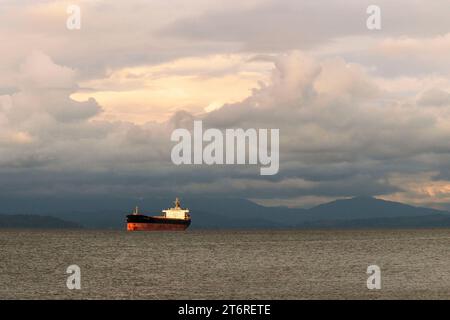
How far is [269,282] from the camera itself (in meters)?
85.1

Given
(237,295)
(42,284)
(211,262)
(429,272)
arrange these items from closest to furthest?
(237,295) < (42,284) < (429,272) < (211,262)

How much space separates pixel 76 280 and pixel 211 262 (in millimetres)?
39896

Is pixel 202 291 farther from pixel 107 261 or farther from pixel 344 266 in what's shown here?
pixel 107 261

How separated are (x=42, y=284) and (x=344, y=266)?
48571 mm

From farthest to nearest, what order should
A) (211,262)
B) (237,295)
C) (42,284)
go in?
1. (211,262)
2. (42,284)
3. (237,295)

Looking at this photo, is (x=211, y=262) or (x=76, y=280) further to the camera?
(x=211, y=262)

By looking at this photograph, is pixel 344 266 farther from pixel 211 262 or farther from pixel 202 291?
pixel 202 291
